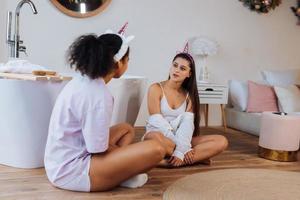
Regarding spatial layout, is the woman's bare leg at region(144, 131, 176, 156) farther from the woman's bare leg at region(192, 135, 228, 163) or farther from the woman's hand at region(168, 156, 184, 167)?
the woman's bare leg at region(192, 135, 228, 163)

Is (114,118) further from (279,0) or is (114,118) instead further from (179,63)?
(279,0)

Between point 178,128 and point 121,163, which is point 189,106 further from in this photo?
point 121,163

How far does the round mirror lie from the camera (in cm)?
387

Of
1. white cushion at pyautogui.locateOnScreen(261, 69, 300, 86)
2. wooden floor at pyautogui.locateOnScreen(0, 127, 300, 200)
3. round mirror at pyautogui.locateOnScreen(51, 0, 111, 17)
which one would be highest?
round mirror at pyautogui.locateOnScreen(51, 0, 111, 17)

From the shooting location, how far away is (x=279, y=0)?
16.1 ft

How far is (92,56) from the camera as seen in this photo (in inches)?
76.7

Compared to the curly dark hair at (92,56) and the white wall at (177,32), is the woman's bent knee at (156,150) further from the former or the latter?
the white wall at (177,32)

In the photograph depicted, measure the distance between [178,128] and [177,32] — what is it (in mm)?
1907

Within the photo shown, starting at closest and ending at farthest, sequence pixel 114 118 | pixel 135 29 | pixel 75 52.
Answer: pixel 75 52, pixel 114 118, pixel 135 29

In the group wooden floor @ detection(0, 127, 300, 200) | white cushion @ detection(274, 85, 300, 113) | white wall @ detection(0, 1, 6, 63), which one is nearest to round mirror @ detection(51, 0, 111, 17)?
white wall @ detection(0, 1, 6, 63)

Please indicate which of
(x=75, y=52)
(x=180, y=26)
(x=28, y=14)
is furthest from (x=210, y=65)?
(x=75, y=52)

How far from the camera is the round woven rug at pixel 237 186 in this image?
2.18 meters

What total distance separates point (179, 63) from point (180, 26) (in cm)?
166

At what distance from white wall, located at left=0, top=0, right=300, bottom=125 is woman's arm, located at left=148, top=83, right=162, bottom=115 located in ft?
4.51
